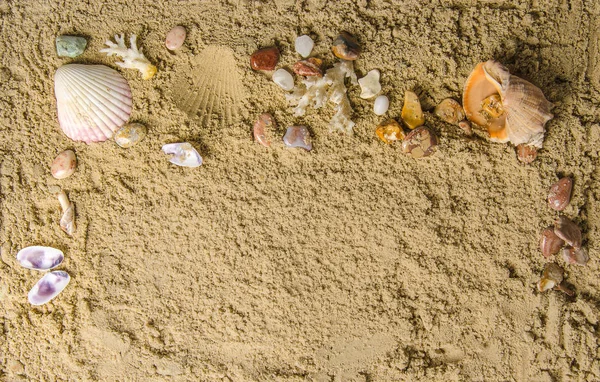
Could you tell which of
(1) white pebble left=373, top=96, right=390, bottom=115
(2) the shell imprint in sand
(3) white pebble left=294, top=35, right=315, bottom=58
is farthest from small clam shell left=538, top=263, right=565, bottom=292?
(2) the shell imprint in sand

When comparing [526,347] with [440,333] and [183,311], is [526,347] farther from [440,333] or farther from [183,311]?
[183,311]

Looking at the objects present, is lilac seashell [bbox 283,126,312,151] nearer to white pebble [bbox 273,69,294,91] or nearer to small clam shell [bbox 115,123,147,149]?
white pebble [bbox 273,69,294,91]

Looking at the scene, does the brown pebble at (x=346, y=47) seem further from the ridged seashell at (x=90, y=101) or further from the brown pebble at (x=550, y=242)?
the brown pebble at (x=550, y=242)

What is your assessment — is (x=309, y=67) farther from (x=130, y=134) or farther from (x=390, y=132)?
(x=130, y=134)

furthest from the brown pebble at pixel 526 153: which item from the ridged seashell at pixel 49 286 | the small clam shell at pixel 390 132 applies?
the ridged seashell at pixel 49 286

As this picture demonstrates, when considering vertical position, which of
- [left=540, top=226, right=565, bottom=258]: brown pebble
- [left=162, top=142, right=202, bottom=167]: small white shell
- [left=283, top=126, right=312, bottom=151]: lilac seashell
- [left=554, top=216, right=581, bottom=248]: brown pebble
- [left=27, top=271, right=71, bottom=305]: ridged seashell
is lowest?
[left=27, top=271, right=71, bottom=305]: ridged seashell

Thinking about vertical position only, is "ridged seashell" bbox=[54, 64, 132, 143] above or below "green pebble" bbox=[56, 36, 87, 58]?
below

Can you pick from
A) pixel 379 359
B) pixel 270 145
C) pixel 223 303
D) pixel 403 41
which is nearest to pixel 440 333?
pixel 379 359

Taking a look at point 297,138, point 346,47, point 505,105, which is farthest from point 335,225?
point 505,105
